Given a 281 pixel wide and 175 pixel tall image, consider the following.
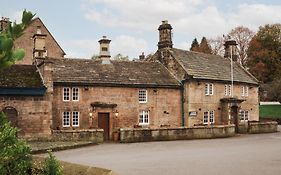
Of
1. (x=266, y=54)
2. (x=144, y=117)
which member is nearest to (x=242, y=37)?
(x=266, y=54)

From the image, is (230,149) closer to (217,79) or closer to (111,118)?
(111,118)

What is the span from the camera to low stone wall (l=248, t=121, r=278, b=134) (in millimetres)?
34594

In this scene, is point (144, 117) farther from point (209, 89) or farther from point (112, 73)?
point (209, 89)

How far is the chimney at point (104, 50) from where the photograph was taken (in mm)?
33250

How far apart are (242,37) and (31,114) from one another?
5939cm

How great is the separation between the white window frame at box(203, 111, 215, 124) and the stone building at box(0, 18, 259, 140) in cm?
7

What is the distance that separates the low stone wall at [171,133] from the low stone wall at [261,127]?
5321 millimetres

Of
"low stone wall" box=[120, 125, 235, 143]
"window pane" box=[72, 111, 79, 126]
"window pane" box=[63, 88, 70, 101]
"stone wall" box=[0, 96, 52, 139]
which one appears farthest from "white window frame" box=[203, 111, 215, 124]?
"stone wall" box=[0, 96, 52, 139]

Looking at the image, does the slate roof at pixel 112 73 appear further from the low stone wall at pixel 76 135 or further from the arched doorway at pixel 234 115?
the arched doorway at pixel 234 115

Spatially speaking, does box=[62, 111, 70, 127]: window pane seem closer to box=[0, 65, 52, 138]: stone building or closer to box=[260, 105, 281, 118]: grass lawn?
box=[0, 65, 52, 138]: stone building

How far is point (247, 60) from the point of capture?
7162 cm

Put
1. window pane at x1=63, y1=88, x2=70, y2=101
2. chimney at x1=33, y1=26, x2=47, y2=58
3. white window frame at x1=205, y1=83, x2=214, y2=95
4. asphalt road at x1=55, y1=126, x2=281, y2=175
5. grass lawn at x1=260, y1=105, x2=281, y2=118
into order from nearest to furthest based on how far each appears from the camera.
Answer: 1. asphalt road at x1=55, y1=126, x2=281, y2=175
2. window pane at x1=63, y1=88, x2=70, y2=101
3. chimney at x1=33, y1=26, x2=47, y2=58
4. white window frame at x1=205, y1=83, x2=214, y2=95
5. grass lawn at x1=260, y1=105, x2=281, y2=118

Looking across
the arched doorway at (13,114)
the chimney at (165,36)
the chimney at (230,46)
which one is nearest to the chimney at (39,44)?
the arched doorway at (13,114)

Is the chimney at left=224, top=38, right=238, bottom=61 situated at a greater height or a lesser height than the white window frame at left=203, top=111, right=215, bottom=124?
greater
